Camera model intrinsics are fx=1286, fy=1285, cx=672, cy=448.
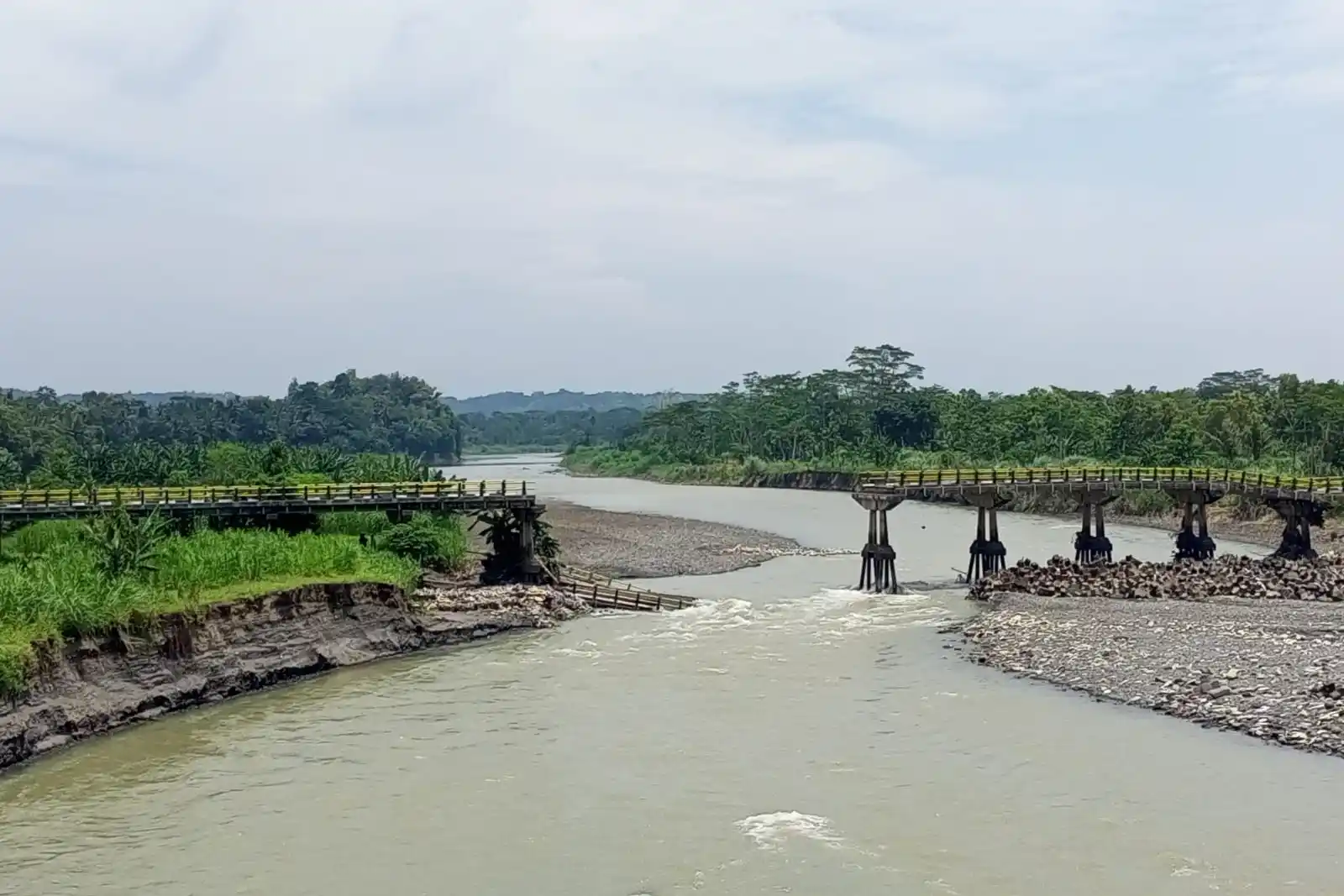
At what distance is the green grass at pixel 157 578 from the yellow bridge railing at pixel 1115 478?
23.3 m

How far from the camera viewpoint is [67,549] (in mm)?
38156

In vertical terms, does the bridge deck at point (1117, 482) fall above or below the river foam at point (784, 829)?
above

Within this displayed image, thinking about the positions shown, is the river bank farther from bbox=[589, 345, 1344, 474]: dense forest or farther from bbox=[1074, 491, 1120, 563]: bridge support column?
bbox=[589, 345, 1344, 474]: dense forest

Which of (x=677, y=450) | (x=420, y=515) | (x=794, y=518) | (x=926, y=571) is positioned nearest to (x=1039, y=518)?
(x=794, y=518)

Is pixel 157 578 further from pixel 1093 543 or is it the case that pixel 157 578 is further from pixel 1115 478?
pixel 1115 478

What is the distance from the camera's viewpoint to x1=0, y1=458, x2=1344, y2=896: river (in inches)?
838

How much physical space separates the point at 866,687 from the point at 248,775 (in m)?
15.7

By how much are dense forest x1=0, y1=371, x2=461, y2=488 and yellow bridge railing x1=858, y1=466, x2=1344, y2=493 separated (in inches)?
993

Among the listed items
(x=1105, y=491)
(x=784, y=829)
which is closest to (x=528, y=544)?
(x=1105, y=491)

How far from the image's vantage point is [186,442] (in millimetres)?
144875

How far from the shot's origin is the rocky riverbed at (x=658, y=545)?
6200 centimetres

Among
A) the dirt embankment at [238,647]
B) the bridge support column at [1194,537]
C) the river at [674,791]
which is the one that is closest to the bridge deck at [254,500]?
the dirt embankment at [238,647]

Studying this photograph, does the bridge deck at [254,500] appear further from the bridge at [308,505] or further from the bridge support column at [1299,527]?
the bridge support column at [1299,527]

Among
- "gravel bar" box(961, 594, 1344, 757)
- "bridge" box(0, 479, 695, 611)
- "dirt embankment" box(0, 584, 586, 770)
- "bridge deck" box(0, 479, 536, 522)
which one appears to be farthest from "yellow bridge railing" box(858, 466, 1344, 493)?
"dirt embankment" box(0, 584, 586, 770)
